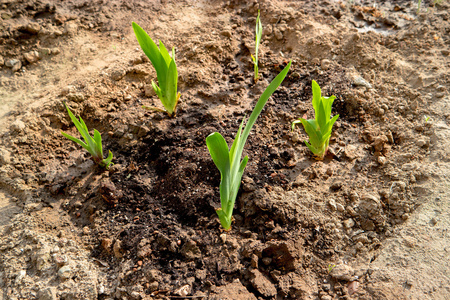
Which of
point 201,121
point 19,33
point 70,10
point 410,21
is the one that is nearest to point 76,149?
point 201,121

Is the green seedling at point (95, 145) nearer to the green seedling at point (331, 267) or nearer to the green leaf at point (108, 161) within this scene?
the green leaf at point (108, 161)

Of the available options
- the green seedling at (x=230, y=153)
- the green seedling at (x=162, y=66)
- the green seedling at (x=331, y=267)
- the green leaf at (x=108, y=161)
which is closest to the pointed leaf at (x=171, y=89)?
the green seedling at (x=162, y=66)

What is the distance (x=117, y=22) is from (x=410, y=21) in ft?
8.46

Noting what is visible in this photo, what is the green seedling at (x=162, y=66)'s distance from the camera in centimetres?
203

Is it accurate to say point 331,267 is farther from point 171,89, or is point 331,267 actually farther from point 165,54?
point 165,54

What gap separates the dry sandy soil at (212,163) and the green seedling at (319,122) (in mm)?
172

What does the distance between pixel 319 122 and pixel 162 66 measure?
3.28ft

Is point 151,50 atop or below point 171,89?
atop

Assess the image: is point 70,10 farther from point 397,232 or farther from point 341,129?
point 397,232

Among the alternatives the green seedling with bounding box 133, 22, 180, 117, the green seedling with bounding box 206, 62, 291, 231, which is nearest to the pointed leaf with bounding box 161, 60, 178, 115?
the green seedling with bounding box 133, 22, 180, 117


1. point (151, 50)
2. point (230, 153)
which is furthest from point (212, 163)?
point (151, 50)

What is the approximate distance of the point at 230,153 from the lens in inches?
59.7

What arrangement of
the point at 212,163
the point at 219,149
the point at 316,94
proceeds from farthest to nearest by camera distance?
1. the point at 212,163
2. the point at 316,94
3. the point at 219,149

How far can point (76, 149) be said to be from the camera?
232cm
